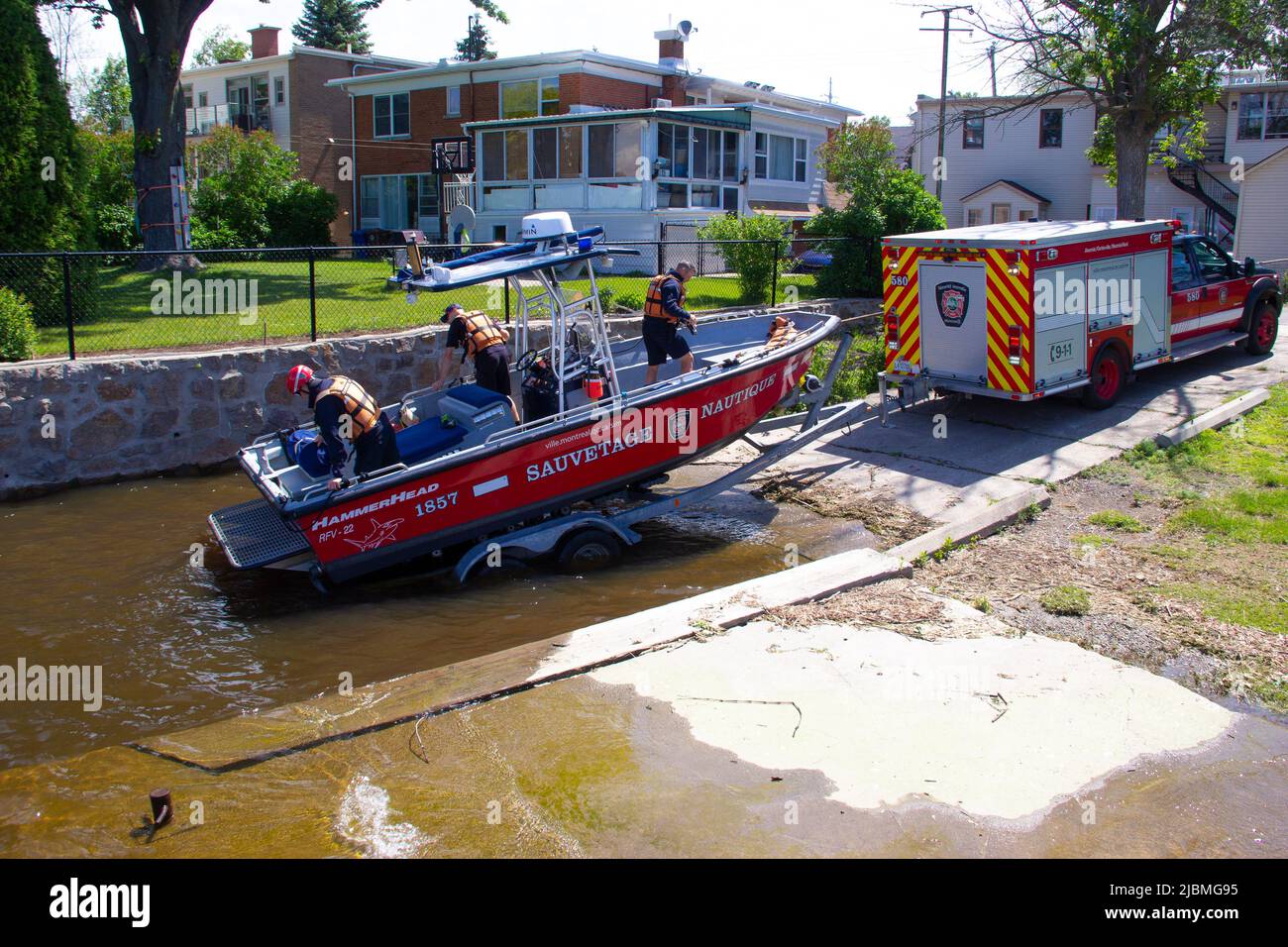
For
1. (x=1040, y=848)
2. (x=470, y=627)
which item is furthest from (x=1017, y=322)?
(x=1040, y=848)

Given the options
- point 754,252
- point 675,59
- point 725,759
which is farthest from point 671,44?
point 725,759

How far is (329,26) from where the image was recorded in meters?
64.6

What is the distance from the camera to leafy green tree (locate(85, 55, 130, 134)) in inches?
1774

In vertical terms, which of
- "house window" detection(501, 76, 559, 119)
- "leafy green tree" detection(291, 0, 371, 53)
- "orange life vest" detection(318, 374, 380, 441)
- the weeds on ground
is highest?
"leafy green tree" detection(291, 0, 371, 53)

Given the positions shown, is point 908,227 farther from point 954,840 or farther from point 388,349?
point 954,840

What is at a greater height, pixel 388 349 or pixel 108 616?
pixel 388 349

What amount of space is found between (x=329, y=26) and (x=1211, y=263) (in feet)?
207

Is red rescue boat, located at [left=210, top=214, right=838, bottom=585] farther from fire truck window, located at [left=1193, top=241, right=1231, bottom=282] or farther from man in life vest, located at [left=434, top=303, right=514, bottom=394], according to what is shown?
fire truck window, located at [left=1193, top=241, right=1231, bottom=282]

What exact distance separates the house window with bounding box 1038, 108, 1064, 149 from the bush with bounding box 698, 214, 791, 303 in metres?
27.8

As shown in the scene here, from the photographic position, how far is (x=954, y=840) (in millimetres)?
4219

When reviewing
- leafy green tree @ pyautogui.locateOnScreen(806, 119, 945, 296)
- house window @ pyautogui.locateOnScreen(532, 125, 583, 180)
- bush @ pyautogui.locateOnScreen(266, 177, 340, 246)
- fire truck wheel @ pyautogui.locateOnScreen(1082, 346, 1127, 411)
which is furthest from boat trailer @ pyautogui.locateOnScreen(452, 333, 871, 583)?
bush @ pyautogui.locateOnScreen(266, 177, 340, 246)

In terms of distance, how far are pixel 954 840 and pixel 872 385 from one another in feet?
33.6
